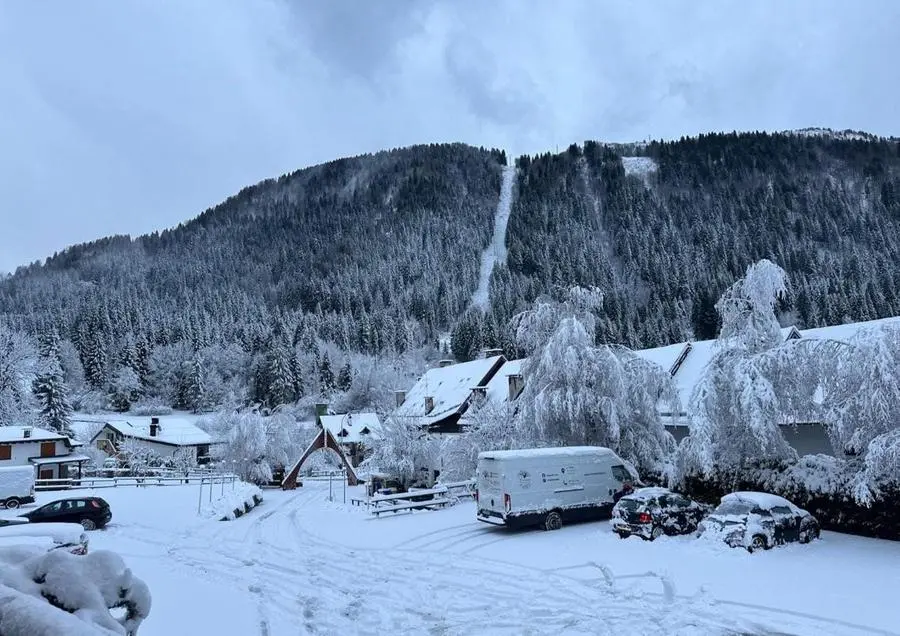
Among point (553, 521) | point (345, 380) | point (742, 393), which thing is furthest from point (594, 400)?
point (345, 380)

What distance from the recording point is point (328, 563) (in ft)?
55.6

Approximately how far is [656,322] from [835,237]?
397 ft

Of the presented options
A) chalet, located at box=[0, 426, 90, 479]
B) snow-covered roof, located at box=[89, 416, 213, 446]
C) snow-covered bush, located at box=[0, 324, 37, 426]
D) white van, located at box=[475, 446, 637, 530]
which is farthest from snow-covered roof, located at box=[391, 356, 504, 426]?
snow-covered bush, located at box=[0, 324, 37, 426]

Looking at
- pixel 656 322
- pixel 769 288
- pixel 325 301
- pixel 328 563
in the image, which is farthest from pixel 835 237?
pixel 328 563

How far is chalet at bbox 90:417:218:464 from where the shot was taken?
71.8 m

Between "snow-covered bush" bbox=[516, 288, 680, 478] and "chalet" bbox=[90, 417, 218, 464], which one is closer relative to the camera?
"snow-covered bush" bbox=[516, 288, 680, 478]

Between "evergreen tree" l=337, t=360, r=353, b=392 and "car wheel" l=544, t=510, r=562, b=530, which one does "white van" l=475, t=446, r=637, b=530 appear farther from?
"evergreen tree" l=337, t=360, r=353, b=392

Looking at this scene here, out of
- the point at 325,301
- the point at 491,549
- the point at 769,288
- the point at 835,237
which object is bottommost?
the point at 491,549

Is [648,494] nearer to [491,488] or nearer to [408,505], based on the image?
[491,488]

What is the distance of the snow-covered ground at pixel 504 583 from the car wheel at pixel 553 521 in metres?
0.60

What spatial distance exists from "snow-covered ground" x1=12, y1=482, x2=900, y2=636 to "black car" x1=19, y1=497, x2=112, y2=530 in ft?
11.1

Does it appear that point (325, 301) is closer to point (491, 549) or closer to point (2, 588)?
point (491, 549)

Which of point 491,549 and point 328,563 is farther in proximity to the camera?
point 491,549

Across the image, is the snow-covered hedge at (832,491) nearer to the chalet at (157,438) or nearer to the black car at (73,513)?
the black car at (73,513)
